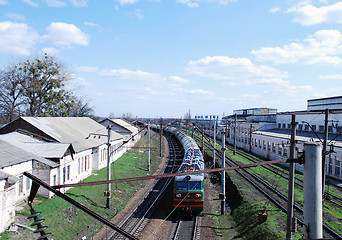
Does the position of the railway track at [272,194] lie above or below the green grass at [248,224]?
above

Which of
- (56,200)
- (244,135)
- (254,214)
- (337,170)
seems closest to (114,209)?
(56,200)

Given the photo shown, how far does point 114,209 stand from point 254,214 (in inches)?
399

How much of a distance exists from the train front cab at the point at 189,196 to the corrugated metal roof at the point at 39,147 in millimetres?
9181

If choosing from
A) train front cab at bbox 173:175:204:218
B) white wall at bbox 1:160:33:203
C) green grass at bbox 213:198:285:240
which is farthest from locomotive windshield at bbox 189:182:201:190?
white wall at bbox 1:160:33:203

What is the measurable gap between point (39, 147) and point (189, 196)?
494 inches

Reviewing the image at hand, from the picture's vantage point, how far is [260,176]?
29.6 metres

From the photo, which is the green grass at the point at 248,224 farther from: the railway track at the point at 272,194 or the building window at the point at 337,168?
the building window at the point at 337,168

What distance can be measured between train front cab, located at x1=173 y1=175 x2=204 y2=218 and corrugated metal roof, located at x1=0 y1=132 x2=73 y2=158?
30.1 feet

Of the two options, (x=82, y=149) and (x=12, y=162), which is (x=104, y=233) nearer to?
(x=12, y=162)

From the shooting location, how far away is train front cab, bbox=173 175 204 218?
18.9 meters

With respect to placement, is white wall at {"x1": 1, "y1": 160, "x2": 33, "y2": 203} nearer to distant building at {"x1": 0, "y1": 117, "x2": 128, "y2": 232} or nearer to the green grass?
distant building at {"x1": 0, "y1": 117, "x2": 128, "y2": 232}

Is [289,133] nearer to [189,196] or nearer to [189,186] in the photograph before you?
[189,186]

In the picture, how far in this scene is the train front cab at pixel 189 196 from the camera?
62.1 feet

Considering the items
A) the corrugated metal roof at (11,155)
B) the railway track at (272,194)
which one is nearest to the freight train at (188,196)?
the railway track at (272,194)
